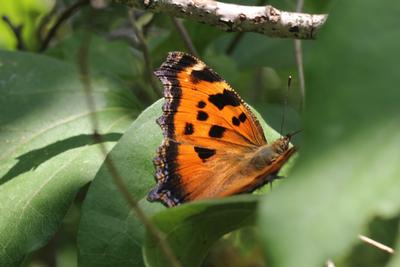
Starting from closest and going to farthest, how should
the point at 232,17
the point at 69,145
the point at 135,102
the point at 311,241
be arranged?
the point at 311,241 → the point at 232,17 → the point at 69,145 → the point at 135,102

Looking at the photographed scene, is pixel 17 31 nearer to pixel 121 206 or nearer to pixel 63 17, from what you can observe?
pixel 63 17

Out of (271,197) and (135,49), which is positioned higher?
(271,197)

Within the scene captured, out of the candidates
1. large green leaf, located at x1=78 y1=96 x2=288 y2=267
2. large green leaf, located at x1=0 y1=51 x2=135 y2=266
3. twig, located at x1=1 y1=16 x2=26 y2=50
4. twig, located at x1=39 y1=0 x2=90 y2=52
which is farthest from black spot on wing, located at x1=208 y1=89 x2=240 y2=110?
twig, located at x1=1 y1=16 x2=26 y2=50

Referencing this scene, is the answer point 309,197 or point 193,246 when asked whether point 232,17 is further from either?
point 309,197

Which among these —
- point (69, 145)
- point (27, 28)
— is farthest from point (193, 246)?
point (27, 28)

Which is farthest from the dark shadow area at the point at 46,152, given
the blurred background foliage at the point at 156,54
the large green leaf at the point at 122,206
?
the blurred background foliage at the point at 156,54

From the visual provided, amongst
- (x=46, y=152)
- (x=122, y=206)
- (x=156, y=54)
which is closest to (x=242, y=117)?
(x=122, y=206)
